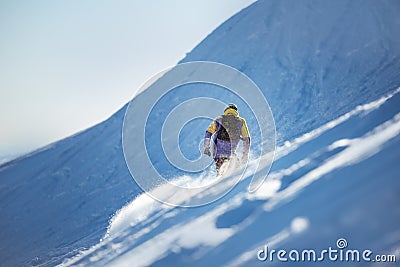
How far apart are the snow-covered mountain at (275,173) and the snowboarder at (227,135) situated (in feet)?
2.81

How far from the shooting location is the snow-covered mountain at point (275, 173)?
10.9 ft

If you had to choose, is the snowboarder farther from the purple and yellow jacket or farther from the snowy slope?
the snowy slope

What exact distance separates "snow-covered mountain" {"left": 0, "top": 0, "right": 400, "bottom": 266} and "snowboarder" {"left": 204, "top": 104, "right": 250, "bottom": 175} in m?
0.86

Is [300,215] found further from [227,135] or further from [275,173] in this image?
[227,135]

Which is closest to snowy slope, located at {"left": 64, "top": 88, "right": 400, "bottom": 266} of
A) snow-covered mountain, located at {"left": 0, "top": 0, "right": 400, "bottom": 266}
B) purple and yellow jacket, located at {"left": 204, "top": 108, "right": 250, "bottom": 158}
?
snow-covered mountain, located at {"left": 0, "top": 0, "right": 400, "bottom": 266}

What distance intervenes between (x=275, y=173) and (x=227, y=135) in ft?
6.63

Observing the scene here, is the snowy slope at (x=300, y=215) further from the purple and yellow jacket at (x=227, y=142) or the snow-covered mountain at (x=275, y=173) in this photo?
the purple and yellow jacket at (x=227, y=142)

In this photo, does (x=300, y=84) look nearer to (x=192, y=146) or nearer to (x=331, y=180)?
(x=192, y=146)

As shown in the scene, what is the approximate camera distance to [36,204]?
14.5 meters

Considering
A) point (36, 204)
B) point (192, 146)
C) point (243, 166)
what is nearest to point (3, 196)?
point (36, 204)

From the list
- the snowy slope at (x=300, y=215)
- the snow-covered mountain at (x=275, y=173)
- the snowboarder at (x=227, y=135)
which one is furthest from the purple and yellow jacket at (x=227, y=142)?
the snowy slope at (x=300, y=215)

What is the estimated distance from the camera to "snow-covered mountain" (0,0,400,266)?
3.31 metres

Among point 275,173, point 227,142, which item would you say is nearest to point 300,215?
point 275,173

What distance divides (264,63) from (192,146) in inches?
325
